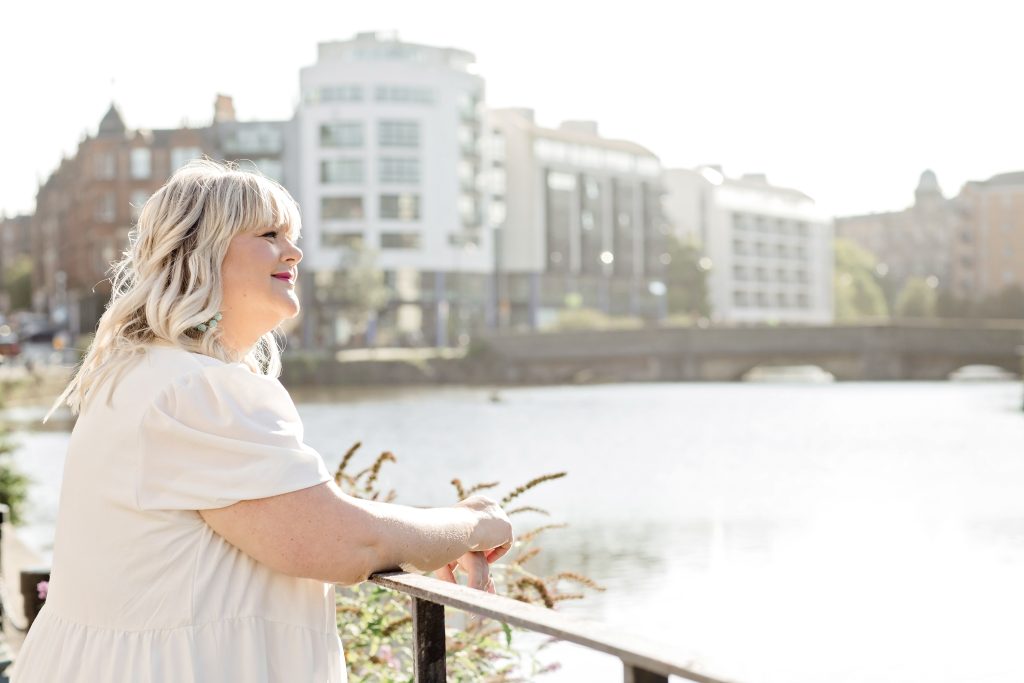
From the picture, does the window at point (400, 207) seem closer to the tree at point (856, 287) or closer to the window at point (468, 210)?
the window at point (468, 210)

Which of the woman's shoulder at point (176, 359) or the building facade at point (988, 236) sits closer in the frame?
the woman's shoulder at point (176, 359)

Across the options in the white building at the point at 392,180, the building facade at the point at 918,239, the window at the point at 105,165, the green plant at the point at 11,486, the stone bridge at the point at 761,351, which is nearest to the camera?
the green plant at the point at 11,486

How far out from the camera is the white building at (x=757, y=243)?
356 feet

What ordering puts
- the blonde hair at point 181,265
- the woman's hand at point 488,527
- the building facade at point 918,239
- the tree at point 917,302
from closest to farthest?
the blonde hair at point 181,265, the woman's hand at point 488,527, the tree at point 917,302, the building facade at point 918,239

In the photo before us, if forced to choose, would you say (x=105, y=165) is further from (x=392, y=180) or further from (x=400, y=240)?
(x=400, y=240)

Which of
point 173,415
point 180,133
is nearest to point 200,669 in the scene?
point 173,415

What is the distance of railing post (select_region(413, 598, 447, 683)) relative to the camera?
7.14 ft

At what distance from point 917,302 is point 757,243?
14.8 metres

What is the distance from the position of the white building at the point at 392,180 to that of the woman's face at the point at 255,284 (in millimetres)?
67329

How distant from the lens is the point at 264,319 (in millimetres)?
2129

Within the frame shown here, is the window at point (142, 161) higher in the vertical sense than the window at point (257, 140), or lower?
lower

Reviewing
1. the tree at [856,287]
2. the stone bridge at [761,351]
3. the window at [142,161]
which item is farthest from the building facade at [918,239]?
the window at [142,161]

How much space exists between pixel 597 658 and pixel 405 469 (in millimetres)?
21610

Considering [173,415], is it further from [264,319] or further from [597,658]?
[597,658]
